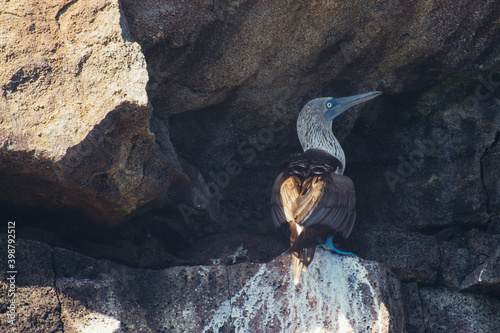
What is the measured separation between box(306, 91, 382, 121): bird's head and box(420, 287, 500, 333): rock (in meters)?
Result: 1.86

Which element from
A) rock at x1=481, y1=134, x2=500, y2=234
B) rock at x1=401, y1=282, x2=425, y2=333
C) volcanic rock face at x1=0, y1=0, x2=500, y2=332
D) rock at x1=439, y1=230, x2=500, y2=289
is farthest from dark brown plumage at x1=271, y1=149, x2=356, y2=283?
rock at x1=481, y1=134, x2=500, y2=234

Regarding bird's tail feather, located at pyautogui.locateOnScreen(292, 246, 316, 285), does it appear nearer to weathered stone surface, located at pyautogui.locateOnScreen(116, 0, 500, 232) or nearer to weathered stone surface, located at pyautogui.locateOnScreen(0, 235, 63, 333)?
weathered stone surface, located at pyautogui.locateOnScreen(116, 0, 500, 232)

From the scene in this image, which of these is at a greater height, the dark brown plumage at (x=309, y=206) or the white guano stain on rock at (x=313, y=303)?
the dark brown plumage at (x=309, y=206)

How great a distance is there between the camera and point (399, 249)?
474 cm

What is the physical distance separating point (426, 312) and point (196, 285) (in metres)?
1.95

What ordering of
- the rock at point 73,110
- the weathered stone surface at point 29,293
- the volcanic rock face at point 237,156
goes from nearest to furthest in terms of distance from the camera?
the weathered stone surface at point 29,293
the rock at point 73,110
the volcanic rock face at point 237,156

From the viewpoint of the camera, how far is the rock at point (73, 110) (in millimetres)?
3670

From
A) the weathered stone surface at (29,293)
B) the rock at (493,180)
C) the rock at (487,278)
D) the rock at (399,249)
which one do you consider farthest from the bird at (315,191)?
the weathered stone surface at (29,293)

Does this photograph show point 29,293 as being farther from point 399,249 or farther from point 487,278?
point 487,278

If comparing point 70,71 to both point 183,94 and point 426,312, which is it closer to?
point 183,94

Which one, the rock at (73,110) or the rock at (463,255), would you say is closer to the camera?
the rock at (73,110)

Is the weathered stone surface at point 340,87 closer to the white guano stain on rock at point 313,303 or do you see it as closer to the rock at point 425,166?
the rock at point 425,166

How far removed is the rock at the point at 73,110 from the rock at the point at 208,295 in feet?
1.67

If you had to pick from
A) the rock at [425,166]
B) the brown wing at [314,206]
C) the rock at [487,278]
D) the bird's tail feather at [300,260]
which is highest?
the rock at [425,166]
